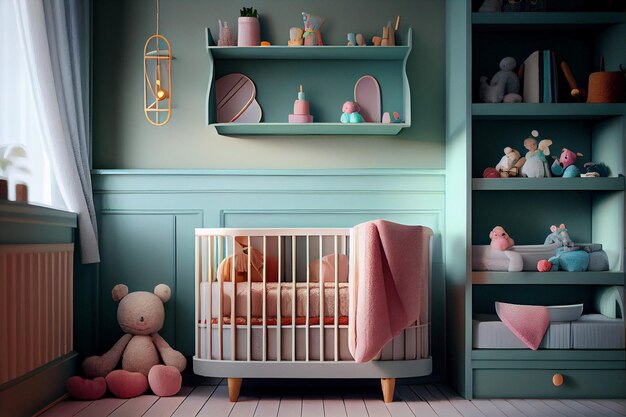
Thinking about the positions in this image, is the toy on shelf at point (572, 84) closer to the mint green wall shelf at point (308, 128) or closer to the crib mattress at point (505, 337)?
the mint green wall shelf at point (308, 128)

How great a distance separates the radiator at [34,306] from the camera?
2383 mm

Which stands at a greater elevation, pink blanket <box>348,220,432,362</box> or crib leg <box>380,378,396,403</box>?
pink blanket <box>348,220,432,362</box>

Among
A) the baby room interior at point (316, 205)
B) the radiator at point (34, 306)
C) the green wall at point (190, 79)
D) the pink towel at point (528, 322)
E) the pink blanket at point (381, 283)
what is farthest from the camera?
the green wall at point (190, 79)

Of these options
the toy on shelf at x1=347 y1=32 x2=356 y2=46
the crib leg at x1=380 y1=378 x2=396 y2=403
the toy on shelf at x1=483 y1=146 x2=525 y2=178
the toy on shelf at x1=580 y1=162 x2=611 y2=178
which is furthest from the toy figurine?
the crib leg at x1=380 y1=378 x2=396 y2=403

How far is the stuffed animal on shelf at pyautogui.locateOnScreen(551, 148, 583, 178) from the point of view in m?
3.01

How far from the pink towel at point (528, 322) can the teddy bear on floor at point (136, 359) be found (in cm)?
142

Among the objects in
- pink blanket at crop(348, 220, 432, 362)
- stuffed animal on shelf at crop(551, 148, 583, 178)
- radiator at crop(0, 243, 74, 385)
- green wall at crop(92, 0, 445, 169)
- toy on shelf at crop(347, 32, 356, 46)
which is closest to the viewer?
radiator at crop(0, 243, 74, 385)

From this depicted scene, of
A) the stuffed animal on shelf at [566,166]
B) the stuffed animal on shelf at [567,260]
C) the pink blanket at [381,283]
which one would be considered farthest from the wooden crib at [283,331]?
the stuffed animal on shelf at [566,166]

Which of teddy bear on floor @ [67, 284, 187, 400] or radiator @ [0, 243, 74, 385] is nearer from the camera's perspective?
radiator @ [0, 243, 74, 385]

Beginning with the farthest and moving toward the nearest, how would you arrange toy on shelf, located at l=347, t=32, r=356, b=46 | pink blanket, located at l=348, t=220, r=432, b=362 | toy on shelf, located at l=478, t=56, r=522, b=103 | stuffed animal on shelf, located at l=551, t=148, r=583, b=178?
1. toy on shelf, located at l=347, t=32, r=356, b=46
2. toy on shelf, located at l=478, t=56, r=522, b=103
3. stuffed animal on shelf, located at l=551, t=148, r=583, b=178
4. pink blanket, located at l=348, t=220, r=432, b=362

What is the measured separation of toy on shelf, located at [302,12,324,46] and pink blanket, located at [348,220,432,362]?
3.18 feet

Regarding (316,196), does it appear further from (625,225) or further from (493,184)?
(625,225)

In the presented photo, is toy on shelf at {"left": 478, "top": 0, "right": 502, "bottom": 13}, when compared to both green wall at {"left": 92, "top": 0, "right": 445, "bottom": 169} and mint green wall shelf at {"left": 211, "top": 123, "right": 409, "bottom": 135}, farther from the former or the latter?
mint green wall shelf at {"left": 211, "top": 123, "right": 409, "bottom": 135}

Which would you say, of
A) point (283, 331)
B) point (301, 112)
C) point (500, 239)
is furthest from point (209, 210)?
point (500, 239)
